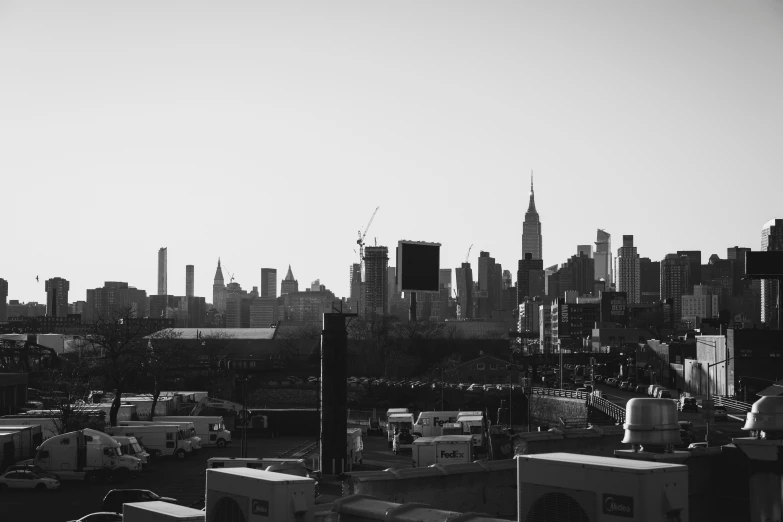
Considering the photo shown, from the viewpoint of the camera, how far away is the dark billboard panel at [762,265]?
80000mm

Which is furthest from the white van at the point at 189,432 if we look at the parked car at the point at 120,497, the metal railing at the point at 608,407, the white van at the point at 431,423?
the metal railing at the point at 608,407

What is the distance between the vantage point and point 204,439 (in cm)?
6731

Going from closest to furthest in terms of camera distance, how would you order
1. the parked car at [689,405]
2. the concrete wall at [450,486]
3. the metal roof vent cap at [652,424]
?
the metal roof vent cap at [652,424] → the concrete wall at [450,486] → the parked car at [689,405]

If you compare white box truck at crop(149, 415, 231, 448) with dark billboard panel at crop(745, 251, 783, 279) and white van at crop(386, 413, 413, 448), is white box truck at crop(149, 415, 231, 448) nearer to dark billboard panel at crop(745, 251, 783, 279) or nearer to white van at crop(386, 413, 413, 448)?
white van at crop(386, 413, 413, 448)

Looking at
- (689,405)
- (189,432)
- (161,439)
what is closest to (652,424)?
(161,439)

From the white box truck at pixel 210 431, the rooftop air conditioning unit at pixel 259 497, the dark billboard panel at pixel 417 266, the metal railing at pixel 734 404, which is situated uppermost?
the dark billboard panel at pixel 417 266

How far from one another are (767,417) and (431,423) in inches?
1961

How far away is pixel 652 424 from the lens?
1470 centimetres

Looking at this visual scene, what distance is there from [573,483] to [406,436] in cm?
5443

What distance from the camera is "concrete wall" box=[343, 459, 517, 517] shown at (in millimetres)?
16297

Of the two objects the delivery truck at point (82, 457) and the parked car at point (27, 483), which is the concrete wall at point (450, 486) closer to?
the parked car at point (27, 483)

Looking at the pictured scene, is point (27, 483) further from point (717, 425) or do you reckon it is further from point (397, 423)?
point (717, 425)

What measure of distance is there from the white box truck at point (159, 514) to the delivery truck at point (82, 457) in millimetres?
34977

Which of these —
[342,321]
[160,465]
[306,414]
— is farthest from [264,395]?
[342,321]
